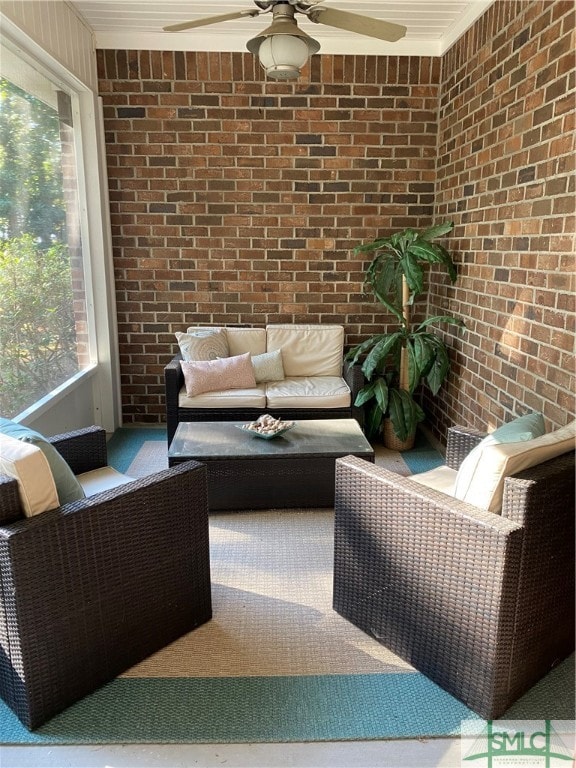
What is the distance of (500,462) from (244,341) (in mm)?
2894

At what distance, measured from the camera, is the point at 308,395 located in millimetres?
3883

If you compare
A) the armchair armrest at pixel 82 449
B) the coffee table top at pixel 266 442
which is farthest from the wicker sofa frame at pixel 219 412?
the armchair armrest at pixel 82 449

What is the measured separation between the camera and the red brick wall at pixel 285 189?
150 inches

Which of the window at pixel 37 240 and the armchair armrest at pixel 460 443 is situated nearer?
the armchair armrest at pixel 460 443

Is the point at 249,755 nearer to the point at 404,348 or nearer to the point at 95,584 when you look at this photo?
the point at 95,584

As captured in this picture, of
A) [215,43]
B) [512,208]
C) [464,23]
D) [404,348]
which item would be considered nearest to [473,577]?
[512,208]

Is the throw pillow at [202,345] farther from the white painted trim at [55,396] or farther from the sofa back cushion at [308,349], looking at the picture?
the white painted trim at [55,396]

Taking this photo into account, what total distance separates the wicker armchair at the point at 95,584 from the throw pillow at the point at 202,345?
2191 millimetres

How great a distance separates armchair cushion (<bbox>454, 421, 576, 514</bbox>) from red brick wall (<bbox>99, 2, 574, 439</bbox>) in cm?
154

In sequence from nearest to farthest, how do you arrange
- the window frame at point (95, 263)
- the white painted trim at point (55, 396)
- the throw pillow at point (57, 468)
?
the throw pillow at point (57, 468) → the white painted trim at point (55, 396) → the window frame at point (95, 263)

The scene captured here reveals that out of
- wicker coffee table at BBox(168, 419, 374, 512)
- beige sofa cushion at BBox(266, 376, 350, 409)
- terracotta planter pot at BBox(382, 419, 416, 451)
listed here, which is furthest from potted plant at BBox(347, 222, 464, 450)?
wicker coffee table at BBox(168, 419, 374, 512)

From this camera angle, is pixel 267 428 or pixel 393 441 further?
pixel 393 441

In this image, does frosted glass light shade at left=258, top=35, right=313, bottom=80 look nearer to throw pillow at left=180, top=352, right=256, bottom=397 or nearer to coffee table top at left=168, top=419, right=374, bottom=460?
coffee table top at left=168, top=419, right=374, bottom=460

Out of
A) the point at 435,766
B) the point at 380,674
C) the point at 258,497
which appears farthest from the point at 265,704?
the point at 258,497
